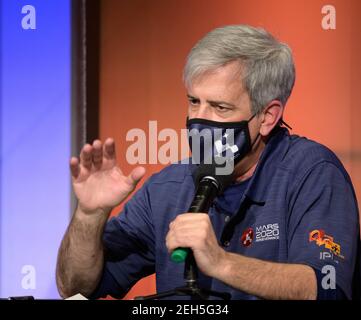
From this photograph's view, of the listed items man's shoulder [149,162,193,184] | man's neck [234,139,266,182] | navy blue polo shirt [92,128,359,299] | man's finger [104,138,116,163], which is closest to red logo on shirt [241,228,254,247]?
navy blue polo shirt [92,128,359,299]

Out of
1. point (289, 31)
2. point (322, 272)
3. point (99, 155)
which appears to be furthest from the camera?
point (289, 31)

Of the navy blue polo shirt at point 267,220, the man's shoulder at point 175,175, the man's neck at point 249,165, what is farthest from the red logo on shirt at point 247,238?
the man's shoulder at point 175,175

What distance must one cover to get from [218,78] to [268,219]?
1.22ft

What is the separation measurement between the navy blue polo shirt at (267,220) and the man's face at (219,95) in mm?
153

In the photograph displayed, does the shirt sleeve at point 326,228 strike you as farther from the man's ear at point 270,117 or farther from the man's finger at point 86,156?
the man's finger at point 86,156

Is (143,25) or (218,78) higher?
(143,25)

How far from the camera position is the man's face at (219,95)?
1.83 m

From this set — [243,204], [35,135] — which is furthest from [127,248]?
[35,135]

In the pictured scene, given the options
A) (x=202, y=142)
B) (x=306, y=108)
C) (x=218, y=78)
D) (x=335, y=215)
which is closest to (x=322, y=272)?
(x=335, y=215)

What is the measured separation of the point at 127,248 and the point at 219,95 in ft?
1.64

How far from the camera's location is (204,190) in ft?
4.91

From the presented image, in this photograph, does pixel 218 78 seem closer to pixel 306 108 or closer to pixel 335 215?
pixel 335 215
